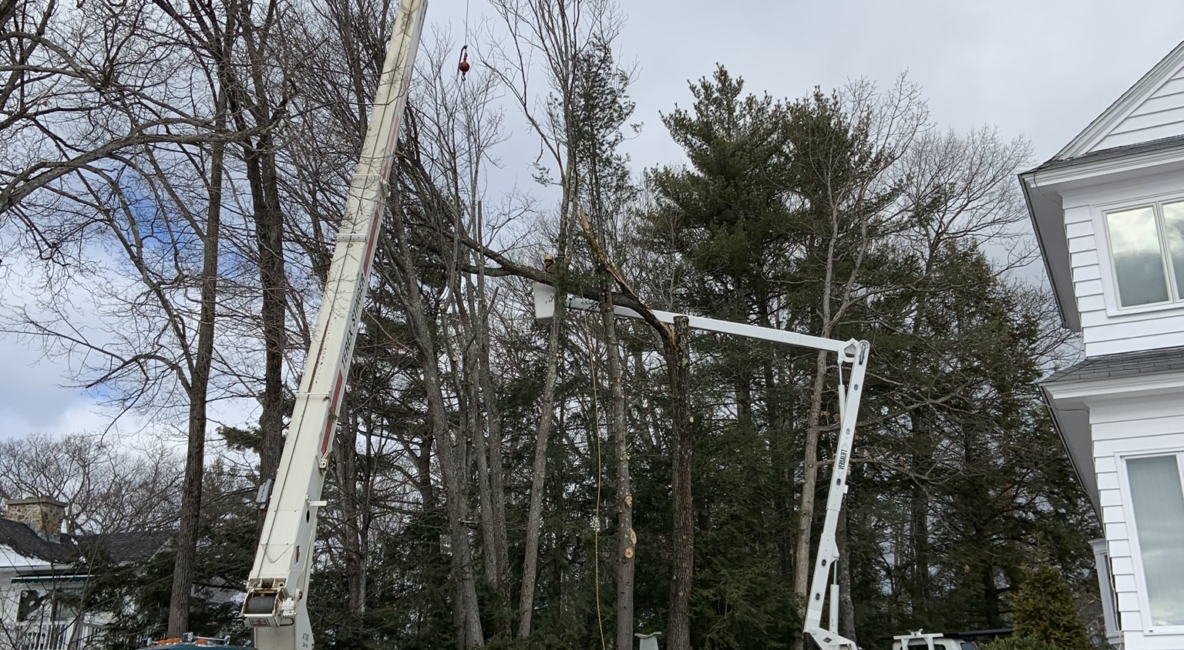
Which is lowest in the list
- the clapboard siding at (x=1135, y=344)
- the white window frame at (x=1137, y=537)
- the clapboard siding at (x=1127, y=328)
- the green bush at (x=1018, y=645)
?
the green bush at (x=1018, y=645)

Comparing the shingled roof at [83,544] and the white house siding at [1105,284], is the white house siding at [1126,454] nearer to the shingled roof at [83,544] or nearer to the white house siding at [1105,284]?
the white house siding at [1105,284]

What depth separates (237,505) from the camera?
16.7m

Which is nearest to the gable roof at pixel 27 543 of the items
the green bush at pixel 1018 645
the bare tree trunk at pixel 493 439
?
the bare tree trunk at pixel 493 439

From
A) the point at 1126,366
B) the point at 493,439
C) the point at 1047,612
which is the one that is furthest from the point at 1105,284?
the point at 493,439

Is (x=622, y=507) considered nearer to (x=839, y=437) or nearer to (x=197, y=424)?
(x=839, y=437)

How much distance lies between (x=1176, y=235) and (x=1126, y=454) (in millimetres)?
2594

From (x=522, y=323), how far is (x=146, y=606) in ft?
33.1

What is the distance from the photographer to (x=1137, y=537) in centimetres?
823

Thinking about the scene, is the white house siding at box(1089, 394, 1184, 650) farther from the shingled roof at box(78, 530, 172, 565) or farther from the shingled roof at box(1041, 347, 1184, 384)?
the shingled roof at box(78, 530, 172, 565)

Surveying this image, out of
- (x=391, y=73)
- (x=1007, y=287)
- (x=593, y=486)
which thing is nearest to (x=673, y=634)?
(x=593, y=486)

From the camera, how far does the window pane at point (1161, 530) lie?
26.3ft

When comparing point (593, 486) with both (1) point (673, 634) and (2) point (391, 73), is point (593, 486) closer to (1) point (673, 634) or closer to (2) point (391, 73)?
(1) point (673, 634)

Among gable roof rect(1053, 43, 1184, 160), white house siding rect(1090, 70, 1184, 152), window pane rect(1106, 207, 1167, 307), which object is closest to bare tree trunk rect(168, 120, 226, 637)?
gable roof rect(1053, 43, 1184, 160)

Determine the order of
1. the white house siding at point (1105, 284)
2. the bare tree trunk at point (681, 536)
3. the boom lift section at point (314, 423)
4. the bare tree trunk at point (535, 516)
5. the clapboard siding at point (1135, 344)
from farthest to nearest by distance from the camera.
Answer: the bare tree trunk at point (535, 516), the bare tree trunk at point (681, 536), the white house siding at point (1105, 284), the clapboard siding at point (1135, 344), the boom lift section at point (314, 423)
